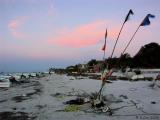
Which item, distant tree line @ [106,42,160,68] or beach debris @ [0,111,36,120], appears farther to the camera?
distant tree line @ [106,42,160,68]

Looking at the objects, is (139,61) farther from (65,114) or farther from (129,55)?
(65,114)

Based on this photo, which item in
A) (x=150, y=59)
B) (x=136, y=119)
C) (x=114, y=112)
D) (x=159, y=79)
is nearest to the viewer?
(x=136, y=119)

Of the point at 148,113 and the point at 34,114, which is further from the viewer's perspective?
the point at 34,114

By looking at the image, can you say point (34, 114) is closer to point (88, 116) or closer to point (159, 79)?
point (88, 116)

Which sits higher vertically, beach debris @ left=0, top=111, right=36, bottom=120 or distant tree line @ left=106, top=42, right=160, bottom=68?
distant tree line @ left=106, top=42, right=160, bottom=68

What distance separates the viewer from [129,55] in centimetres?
12075

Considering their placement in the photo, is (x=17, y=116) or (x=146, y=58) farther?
(x=146, y=58)

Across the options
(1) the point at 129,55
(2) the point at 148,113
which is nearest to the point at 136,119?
(2) the point at 148,113

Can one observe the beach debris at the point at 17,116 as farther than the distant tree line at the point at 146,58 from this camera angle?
No

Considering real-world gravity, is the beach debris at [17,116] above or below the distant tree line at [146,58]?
below

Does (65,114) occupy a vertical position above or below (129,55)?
below

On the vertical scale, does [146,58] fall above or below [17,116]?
above

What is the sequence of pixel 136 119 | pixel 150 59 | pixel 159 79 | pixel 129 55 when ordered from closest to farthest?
pixel 136 119
pixel 159 79
pixel 150 59
pixel 129 55

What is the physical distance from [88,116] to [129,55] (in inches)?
4231
